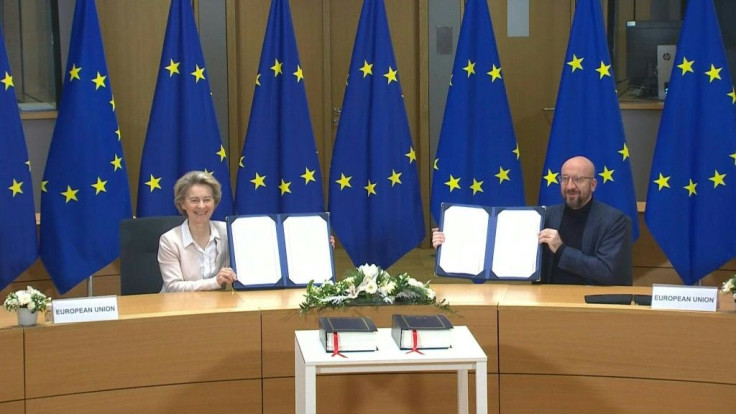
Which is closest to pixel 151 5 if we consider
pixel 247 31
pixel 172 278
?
pixel 247 31

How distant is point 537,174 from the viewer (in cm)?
830

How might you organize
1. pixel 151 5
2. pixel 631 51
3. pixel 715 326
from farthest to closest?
pixel 151 5
pixel 631 51
pixel 715 326

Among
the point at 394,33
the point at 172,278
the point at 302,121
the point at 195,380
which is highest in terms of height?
the point at 394,33

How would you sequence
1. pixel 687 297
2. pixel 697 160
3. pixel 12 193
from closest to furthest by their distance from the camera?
pixel 687 297 < pixel 12 193 < pixel 697 160

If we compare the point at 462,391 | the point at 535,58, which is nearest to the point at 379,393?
the point at 462,391

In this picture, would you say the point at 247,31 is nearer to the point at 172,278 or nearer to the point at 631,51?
the point at 631,51

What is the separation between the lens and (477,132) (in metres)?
5.71

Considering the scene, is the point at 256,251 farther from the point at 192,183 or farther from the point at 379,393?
the point at 379,393

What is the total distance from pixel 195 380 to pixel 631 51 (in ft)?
14.5

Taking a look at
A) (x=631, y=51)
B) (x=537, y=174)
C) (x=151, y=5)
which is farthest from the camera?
(x=537, y=174)

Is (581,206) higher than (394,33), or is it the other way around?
(394,33)

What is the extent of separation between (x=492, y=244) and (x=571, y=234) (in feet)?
1.54

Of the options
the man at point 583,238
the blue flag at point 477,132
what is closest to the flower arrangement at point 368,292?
the man at point 583,238

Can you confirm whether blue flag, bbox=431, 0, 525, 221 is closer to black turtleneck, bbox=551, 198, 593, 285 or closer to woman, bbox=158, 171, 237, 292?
black turtleneck, bbox=551, 198, 593, 285
